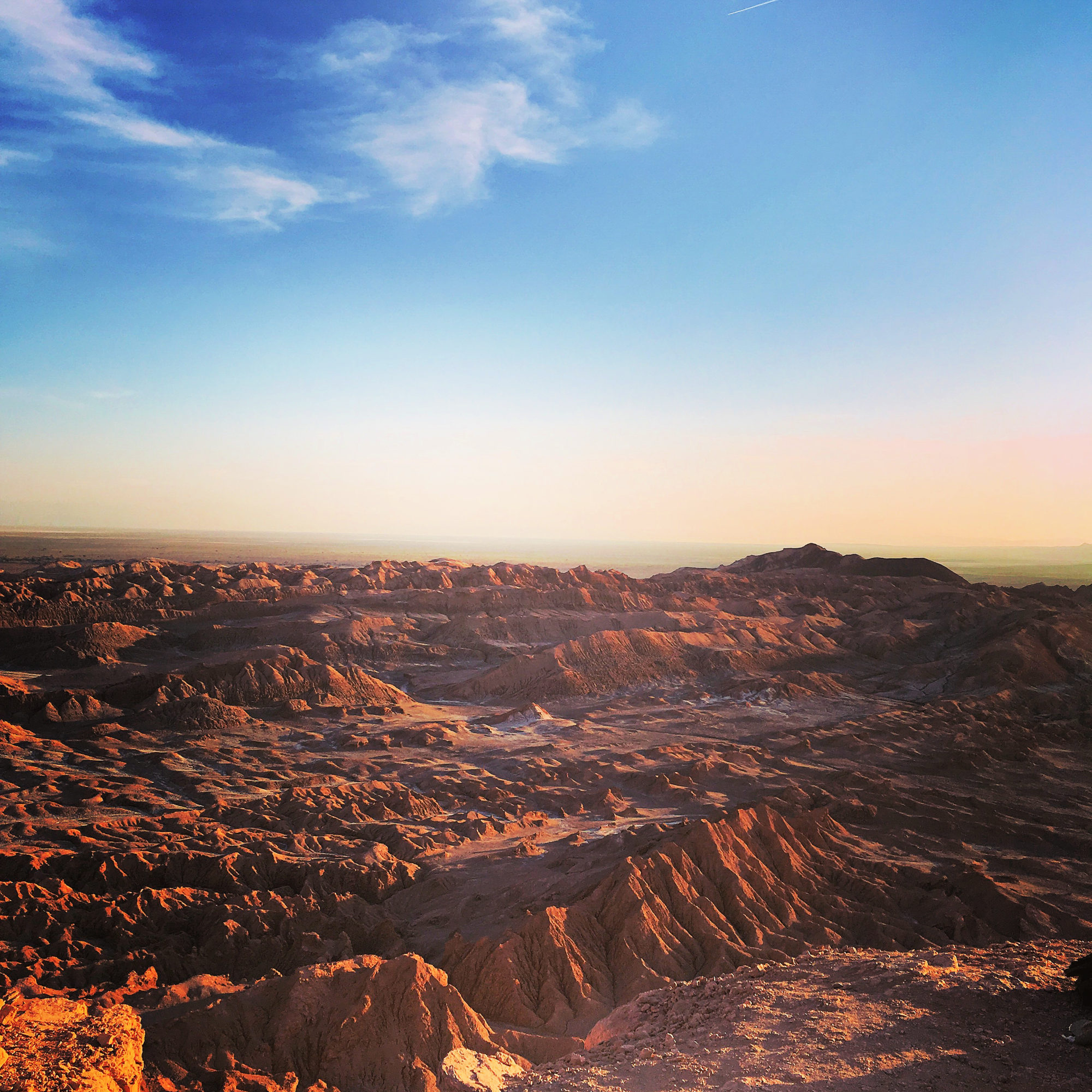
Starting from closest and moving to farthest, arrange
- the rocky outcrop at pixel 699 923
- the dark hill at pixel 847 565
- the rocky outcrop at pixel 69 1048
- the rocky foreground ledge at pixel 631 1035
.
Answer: the rocky outcrop at pixel 69 1048 < the rocky foreground ledge at pixel 631 1035 < the rocky outcrop at pixel 699 923 < the dark hill at pixel 847 565

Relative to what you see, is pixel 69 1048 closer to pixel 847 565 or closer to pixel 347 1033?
pixel 347 1033

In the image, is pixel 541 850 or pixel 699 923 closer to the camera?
pixel 699 923

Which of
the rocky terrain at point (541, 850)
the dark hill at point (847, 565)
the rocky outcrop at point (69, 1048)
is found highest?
the dark hill at point (847, 565)

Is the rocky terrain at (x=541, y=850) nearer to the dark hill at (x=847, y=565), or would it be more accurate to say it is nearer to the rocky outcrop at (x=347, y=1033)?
the rocky outcrop at (x=347, y=1033)

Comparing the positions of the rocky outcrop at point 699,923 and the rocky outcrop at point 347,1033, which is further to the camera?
the rocky outcrop at point 699,923

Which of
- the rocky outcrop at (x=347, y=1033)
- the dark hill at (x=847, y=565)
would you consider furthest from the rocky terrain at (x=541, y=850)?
the dark hill at (x=847, y=565)

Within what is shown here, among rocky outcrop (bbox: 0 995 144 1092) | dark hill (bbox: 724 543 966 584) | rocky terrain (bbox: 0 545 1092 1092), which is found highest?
dark hill (bbox: 724 543 966 584)

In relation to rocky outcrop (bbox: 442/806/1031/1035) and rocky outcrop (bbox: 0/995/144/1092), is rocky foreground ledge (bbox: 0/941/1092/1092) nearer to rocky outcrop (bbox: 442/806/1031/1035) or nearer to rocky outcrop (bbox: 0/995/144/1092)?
rocky outcrop (bbox: 0/995/144/1092)

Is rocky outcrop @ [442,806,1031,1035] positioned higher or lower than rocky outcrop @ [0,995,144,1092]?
lower

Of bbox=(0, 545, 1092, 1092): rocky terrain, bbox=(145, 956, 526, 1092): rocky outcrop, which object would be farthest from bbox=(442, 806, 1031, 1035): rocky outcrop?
bbox=(145, 956, 526, 1092): rocky outcrop

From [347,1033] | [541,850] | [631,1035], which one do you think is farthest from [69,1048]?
[541,850]
